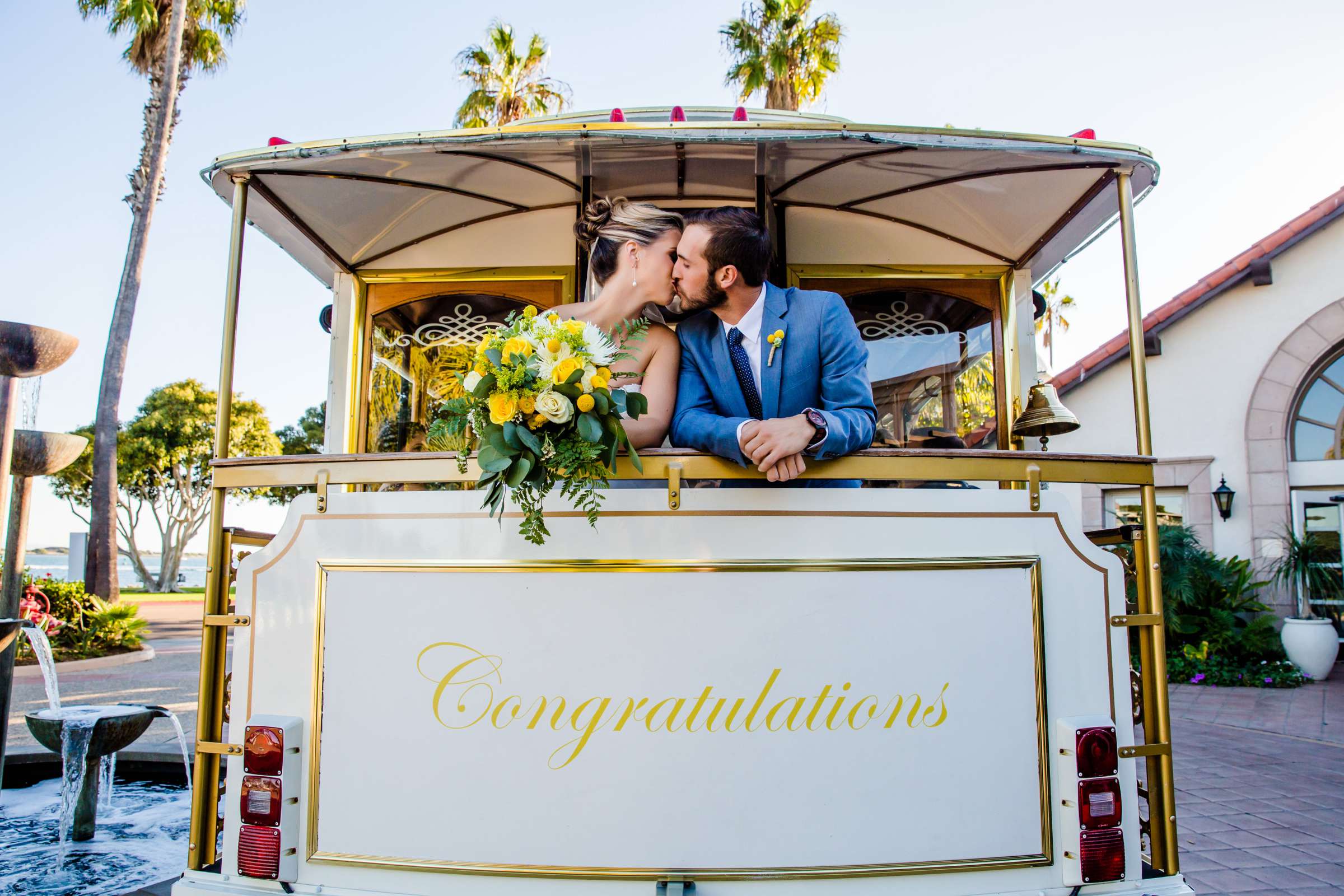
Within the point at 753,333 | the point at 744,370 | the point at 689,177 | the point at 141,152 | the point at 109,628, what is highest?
the point at 141,152

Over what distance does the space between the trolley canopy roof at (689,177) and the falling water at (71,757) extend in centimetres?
265

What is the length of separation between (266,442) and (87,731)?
83.9 feet

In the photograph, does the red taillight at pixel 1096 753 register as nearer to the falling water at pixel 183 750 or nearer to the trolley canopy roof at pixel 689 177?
the trolley canopy roof at pixel 689 177

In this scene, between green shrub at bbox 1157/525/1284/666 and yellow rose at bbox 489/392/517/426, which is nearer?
yellow rose at bbox 489/392/517/426

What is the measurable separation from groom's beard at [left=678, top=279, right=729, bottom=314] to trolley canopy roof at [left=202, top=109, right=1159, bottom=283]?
47 centimetres

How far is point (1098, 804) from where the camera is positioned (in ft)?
7.10

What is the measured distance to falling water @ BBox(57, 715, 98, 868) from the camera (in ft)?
14.3

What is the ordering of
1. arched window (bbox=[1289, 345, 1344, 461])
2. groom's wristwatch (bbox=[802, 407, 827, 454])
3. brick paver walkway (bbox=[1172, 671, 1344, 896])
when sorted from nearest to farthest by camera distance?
groom's wristwatch (bbox=[802, 407, 827, 454]), brick paver walkway (bbox=[1172, 671, 1344, 896]), arched window (bbox=[1289, 345, 1344, 461])

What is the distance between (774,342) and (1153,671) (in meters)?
1.44

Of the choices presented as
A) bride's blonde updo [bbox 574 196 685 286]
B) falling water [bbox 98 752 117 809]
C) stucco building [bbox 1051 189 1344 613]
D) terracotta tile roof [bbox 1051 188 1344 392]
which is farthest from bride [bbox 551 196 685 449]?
terracotta tile roof [bbox 1051 188 1344 392]

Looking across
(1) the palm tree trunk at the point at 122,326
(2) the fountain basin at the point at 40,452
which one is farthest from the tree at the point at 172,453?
(2) the fountain basin at the point at 40,452

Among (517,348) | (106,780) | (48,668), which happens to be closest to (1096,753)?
(517,348)

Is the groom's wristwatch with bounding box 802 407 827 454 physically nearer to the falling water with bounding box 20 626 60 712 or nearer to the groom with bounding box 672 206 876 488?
the groom with bounding box 672 206 876 488

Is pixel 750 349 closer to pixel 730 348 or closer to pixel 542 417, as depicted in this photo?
pixel 730 348
